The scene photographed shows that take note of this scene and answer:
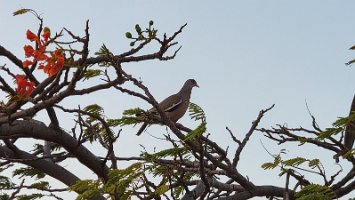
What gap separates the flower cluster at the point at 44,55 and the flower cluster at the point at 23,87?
0.39ft

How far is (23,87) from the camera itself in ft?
13.0

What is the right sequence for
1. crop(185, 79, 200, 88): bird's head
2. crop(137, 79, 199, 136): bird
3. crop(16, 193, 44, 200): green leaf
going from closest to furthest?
crop(16, 193, 44, 200): green leaf
crop(137, 79, 199, 136): bird
crop(185, 79, 200, 88): bird's head

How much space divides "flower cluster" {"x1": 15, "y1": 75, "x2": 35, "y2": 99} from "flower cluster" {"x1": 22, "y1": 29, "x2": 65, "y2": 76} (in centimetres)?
12

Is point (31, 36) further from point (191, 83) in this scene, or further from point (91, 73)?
point (191, 83)

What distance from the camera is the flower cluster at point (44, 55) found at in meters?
3.68

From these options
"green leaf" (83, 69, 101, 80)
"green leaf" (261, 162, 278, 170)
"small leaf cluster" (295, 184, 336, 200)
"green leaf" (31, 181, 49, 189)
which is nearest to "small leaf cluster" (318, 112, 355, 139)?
"small leaf cluster" (295, 184, 336, 200)

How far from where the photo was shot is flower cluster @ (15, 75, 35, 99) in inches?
155

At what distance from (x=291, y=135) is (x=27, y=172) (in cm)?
323

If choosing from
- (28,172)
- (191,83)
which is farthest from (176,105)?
(28,172)

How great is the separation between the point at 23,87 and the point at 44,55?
355 mm

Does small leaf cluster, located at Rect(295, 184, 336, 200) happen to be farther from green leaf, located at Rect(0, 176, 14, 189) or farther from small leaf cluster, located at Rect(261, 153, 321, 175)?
green leaf, located at Rect(0, 176, 14, 189)

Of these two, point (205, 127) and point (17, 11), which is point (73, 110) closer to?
point (17, 11)

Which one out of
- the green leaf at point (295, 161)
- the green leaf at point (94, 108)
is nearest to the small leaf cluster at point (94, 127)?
the green leaf at point (94, 108)

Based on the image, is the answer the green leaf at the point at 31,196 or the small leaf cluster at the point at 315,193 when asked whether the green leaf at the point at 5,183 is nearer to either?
the green leaf at the point at 31,196
